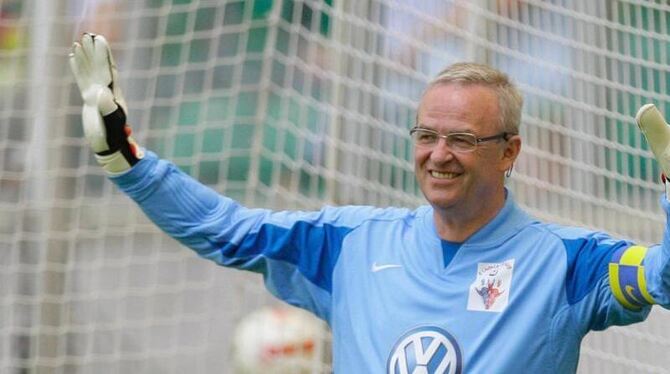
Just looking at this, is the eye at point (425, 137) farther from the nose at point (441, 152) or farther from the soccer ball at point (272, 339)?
the soccer ball at point (272, 339)

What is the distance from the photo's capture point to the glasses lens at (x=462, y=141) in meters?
2.62

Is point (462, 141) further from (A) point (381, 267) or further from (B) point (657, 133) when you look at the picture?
(B) point (657, 133)

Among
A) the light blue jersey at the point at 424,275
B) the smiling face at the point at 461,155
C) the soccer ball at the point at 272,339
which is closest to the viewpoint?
the light blue jersey at the point at 424,275

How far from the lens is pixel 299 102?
431 cm

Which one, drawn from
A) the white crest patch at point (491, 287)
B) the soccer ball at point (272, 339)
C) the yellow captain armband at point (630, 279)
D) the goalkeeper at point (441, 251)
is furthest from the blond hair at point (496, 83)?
the soccer ball at point (272, 339)

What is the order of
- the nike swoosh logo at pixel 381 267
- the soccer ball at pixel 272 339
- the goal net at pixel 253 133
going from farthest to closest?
the soccer ball at pixel 272 339 < the goal net at pixel 253 133 < the nike swoosh logo at pixel 381 267

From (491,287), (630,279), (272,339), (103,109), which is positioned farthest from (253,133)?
(630,279)

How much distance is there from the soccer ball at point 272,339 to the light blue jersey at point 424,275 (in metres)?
1.50

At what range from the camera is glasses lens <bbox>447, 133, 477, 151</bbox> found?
262cm

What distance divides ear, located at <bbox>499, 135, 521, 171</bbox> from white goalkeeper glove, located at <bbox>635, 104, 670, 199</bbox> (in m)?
0.43

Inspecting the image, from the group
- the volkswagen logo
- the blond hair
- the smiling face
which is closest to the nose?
the smiling face

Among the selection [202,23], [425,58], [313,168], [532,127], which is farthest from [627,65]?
[202,23]

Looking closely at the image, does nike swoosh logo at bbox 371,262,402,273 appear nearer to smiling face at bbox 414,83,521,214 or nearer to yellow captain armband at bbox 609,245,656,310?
smiling face at bbox 414,83,521,214

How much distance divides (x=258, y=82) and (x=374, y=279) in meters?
1.94
